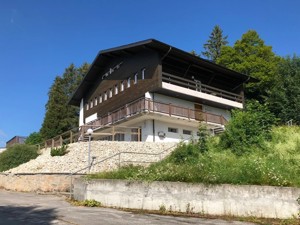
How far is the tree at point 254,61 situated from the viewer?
43469 millimetres

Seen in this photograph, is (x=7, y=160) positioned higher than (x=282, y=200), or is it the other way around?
(x=7, y=160)

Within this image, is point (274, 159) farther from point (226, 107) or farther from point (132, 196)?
point (226, 107)

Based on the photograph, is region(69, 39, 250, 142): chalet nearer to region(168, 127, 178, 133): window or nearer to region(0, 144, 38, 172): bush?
region(168, 127, 178, 133): window

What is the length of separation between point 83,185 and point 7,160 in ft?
48.6

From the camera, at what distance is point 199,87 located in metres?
35.1

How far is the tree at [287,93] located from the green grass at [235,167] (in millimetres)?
15527

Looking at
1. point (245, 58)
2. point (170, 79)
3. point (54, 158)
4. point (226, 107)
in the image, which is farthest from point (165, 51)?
point (245, 58)

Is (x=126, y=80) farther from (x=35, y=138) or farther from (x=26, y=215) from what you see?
(x=26, y=215)

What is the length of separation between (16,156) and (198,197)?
1951 centimetres

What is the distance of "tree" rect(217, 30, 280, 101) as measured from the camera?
4347 cm

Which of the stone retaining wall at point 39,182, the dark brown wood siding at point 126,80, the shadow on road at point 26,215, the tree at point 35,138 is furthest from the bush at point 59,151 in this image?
the tree at point 35,138

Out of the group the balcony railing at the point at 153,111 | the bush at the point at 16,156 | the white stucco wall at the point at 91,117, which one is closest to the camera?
the bush at the point at 16,156

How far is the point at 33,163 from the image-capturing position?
25.8 m

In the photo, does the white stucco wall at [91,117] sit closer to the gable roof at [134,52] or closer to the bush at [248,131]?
the gable roof at [134,52]
